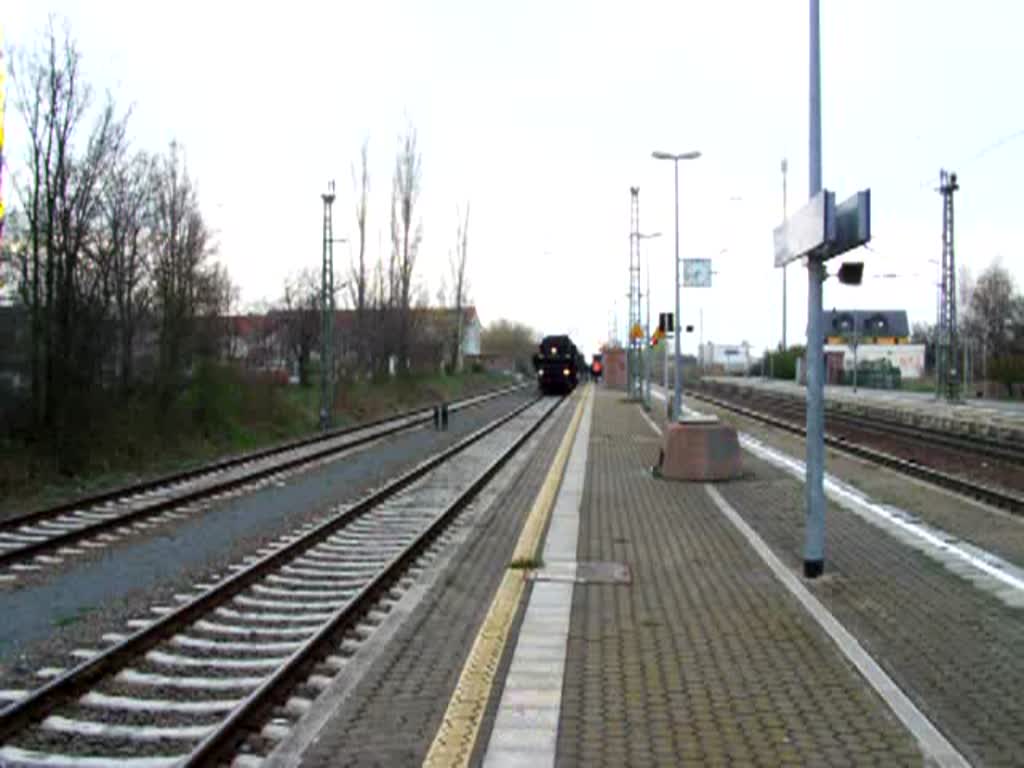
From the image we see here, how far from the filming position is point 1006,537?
13.2 m

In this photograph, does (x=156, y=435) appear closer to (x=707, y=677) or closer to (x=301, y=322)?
(x=707, y=677)

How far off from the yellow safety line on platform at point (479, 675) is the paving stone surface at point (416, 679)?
81 millimetres

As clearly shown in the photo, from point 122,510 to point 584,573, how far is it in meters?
7.63

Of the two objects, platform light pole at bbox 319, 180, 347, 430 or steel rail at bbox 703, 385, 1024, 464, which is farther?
platform light pole at bbox 319, 180, 347, 430

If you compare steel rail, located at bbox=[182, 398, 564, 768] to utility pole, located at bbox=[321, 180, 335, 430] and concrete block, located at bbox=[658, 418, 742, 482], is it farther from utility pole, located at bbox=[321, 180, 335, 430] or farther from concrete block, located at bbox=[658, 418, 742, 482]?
utility pole, located at bbox=[321, 180, 335, 430]

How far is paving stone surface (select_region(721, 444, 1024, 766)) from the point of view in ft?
19.2

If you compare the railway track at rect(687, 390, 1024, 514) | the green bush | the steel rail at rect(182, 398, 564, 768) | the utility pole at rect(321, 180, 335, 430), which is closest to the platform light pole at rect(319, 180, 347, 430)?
the utility pole at rect(321, 180, 335, 430)

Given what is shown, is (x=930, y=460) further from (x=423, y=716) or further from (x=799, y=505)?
(x=423, y=716)

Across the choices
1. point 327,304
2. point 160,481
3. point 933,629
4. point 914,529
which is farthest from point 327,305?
point 933,629

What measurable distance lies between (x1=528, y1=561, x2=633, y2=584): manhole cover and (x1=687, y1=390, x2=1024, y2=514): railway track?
7.81 metres

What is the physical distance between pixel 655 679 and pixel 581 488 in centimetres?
1199

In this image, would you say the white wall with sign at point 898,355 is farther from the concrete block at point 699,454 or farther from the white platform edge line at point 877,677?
the white platform edge line at point 877,677

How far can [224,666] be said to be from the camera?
24.2ft

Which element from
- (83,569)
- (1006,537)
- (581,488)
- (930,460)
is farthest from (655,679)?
(930,460)
